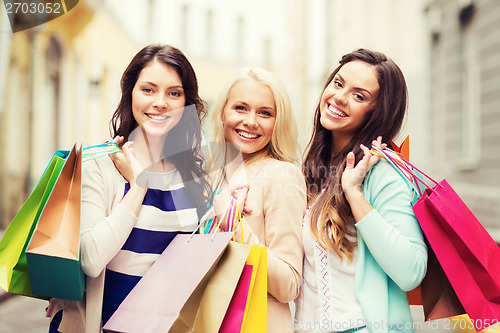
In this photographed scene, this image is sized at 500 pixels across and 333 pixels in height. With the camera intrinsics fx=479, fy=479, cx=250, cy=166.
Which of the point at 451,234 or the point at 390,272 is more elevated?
the point at 451,234

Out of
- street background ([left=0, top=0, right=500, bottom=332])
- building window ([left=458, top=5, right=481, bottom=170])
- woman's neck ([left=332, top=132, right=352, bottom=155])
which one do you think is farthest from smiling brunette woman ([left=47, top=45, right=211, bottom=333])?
building window ([left=458, top=5, right=481, bottom=170])

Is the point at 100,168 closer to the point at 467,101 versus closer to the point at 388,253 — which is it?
the point at 388,253

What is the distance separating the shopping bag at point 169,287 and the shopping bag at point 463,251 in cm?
72

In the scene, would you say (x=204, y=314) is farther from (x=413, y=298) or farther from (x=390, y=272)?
(x=413, y=298)

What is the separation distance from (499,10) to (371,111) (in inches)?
264

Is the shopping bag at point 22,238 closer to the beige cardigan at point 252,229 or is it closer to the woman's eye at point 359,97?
the beige cardigan at point 252,229

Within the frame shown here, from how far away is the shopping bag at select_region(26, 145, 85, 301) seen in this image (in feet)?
4.99

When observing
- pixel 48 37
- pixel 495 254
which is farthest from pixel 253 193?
pixel 48 37

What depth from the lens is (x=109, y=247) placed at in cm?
162

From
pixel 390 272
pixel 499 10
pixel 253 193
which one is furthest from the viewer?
pixel 499 10

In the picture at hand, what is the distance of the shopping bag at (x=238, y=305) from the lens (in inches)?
61.8

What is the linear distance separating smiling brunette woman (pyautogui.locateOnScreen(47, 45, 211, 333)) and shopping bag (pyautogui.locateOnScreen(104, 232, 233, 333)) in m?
0.11

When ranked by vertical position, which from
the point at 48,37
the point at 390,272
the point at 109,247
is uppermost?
the point at 48,37

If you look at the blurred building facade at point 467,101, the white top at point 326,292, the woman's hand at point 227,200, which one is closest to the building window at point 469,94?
the blurred building facade at point 467,101
